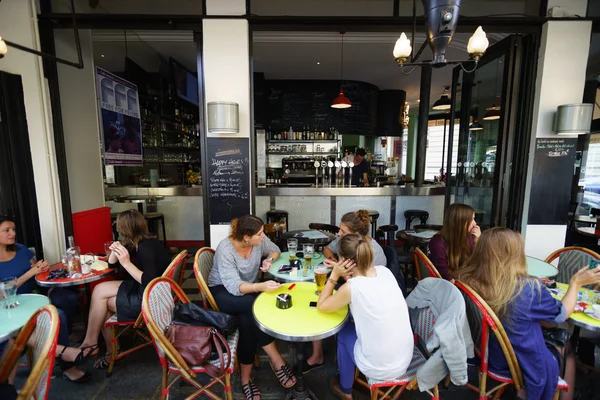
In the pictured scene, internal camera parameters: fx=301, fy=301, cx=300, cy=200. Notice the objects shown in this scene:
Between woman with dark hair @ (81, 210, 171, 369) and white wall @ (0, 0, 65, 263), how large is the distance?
1533 mm

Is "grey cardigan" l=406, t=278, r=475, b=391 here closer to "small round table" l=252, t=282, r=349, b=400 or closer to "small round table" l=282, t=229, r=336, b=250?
"small round table" l=252, t=282, r=349, b=400

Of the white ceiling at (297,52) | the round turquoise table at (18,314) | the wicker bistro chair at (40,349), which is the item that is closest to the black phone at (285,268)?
the wicker bistro chair at (40,349)

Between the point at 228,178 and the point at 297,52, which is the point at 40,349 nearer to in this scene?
the point at 228,178

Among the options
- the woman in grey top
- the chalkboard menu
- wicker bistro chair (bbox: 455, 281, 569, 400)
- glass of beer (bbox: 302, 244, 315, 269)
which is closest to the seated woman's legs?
the woman in grey top

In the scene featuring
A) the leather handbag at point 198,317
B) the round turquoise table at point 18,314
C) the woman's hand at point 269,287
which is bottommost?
the leather handbag at point 198,317

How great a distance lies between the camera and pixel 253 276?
2664mm

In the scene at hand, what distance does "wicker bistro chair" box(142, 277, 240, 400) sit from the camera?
174cm

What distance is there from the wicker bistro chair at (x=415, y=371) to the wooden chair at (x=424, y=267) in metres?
0.39

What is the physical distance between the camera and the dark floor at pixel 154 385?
2.29 metres

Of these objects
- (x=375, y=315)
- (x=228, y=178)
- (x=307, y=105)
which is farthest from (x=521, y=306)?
(x=307, y=105)

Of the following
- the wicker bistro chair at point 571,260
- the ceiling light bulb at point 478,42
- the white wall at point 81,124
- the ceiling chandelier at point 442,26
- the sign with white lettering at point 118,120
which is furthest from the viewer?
Answer: the sign with white lettering at point 118,120

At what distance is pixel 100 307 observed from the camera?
2619 mm

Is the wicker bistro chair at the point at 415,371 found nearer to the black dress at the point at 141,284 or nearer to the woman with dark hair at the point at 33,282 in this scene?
the black dress at the point at 141,284

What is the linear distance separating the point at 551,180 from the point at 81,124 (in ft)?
19.8
